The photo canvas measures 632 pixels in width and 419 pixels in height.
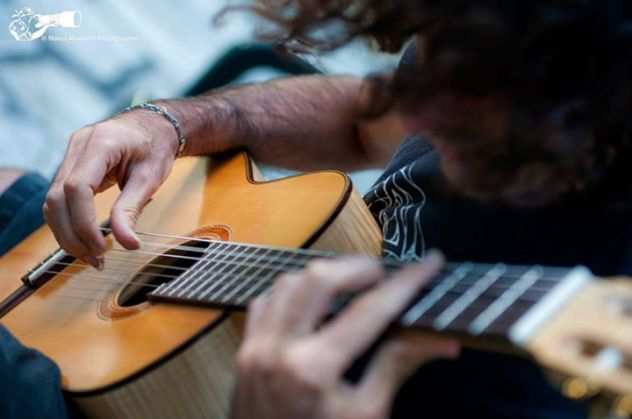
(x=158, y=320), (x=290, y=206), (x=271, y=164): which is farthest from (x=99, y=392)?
(x=271, y=164)

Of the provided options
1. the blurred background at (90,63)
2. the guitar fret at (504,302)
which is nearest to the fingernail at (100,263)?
the guitar fret at (504,302)

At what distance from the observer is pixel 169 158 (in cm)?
104

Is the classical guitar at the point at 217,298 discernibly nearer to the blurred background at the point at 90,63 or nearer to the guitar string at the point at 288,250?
the guitar string at the point at 288,250

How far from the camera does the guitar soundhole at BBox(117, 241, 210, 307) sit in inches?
34.2

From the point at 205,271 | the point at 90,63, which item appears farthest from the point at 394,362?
the point at 90,63

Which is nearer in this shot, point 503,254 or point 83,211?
point 503,254

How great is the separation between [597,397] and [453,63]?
251 mm

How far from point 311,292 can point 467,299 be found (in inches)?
4.7

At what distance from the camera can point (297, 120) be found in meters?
1.17

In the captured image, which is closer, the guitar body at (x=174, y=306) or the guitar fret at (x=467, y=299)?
the guitar fret at (x=467, y=299)

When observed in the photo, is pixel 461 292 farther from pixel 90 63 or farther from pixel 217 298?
pixel 90 63

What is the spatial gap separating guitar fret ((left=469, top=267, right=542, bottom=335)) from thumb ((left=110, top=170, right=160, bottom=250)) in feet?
1.48

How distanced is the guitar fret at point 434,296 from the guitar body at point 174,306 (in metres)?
0.20

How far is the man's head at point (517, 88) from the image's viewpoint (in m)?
0.57
